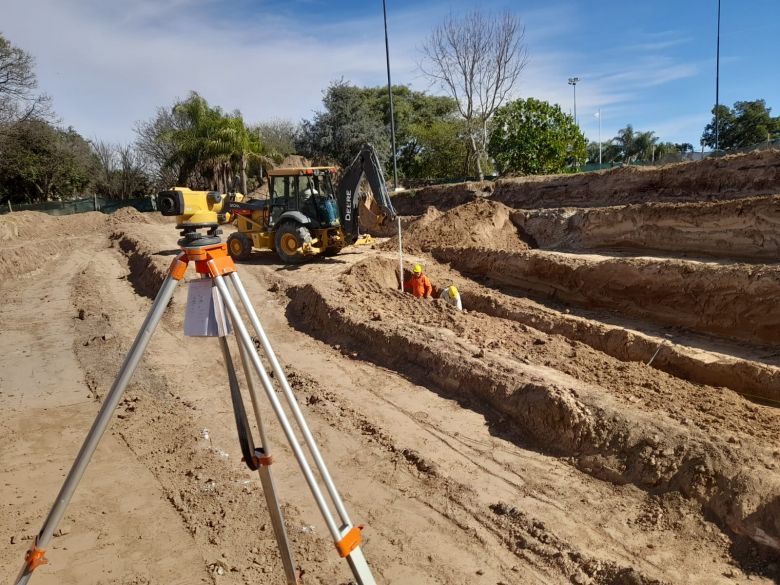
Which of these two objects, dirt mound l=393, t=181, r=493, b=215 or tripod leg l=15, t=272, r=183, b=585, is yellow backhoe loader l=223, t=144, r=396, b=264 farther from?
tripod leg l=15, t=272, r=183, b=585

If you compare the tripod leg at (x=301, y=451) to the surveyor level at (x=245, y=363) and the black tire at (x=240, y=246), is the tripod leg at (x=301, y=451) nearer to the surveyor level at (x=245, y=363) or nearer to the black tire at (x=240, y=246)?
the surveyor level at (x=245, y=363)

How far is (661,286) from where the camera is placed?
36.4 ft

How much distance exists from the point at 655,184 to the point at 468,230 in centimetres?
605

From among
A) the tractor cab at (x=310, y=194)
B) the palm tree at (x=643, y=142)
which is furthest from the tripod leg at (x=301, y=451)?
the palm tree at (x=643, y=142)

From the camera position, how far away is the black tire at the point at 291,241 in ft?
44.7

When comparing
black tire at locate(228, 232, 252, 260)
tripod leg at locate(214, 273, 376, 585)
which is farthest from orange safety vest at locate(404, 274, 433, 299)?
tripod leg at locate(214, 273, 376, 585)

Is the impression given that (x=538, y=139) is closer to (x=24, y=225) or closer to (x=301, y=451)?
(x=24, y=225)

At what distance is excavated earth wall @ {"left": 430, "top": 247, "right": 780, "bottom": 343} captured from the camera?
381 inches

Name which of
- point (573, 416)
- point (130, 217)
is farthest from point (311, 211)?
point (130, 217)

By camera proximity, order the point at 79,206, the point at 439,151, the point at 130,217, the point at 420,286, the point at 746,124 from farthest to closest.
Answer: the point at 746,124, the point at 439,151, the point at 79,206, the point at 130,217, the point at 420,286

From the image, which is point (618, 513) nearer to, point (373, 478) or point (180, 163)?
point (373, 478)

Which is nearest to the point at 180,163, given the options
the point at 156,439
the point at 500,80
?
the point at 500,80

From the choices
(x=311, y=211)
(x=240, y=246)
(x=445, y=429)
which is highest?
(x=311, y=211)

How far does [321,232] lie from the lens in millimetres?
14070
